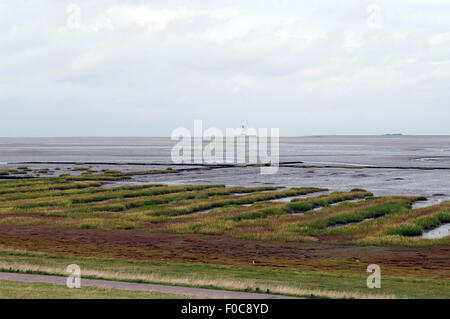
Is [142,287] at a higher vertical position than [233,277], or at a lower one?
higher

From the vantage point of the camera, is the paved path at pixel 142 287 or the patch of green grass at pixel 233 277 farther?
the patch of green grass at pixel 233 277

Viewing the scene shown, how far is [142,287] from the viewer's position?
17297 millimetres

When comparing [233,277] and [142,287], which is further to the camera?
[233,277]

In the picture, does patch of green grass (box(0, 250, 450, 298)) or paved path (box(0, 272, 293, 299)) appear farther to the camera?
patch of green grass (box(0, 250, 450, 298))

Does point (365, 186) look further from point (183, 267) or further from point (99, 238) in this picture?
point (183, 267)

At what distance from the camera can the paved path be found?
16172 mm

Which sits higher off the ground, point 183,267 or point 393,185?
point 393,185

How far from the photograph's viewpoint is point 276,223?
3894 cm

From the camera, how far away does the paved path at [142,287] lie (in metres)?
16.2

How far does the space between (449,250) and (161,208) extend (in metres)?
23.0
